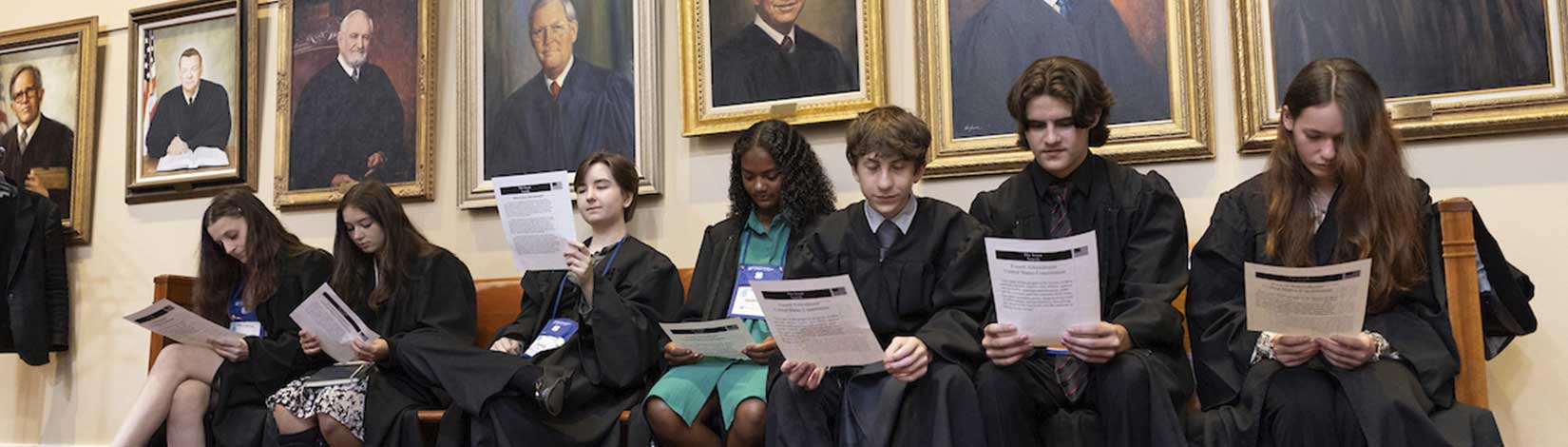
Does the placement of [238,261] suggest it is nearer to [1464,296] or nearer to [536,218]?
[536,218]

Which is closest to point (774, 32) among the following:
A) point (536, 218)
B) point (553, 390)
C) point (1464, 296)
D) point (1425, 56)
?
point (536, 218)

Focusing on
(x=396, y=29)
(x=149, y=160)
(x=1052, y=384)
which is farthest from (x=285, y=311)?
(x=1052, y=384)

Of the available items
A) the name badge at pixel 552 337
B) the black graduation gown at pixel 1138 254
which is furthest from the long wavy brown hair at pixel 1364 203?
the name badge at pixel 552 337

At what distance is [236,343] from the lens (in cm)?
392

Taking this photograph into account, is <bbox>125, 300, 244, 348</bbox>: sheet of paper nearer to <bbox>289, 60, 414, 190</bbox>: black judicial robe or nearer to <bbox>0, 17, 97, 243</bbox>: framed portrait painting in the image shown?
<bbox>289, 60, 414, 190</bbox>: black judicial robe

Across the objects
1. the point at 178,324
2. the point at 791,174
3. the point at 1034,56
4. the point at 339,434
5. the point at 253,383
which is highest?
the point at 1034,56

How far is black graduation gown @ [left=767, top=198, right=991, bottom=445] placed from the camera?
261 centimetres

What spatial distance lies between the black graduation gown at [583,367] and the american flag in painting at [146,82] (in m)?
2.46

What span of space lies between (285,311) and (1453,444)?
3.58 metres

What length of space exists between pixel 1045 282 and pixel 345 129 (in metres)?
3.46

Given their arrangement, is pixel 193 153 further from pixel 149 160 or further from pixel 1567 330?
pixel 1567 330

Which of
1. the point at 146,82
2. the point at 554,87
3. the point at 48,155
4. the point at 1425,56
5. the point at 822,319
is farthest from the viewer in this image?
the point at 48,155

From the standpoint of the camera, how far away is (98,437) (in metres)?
5.26

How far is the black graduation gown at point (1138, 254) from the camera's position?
260 cm
